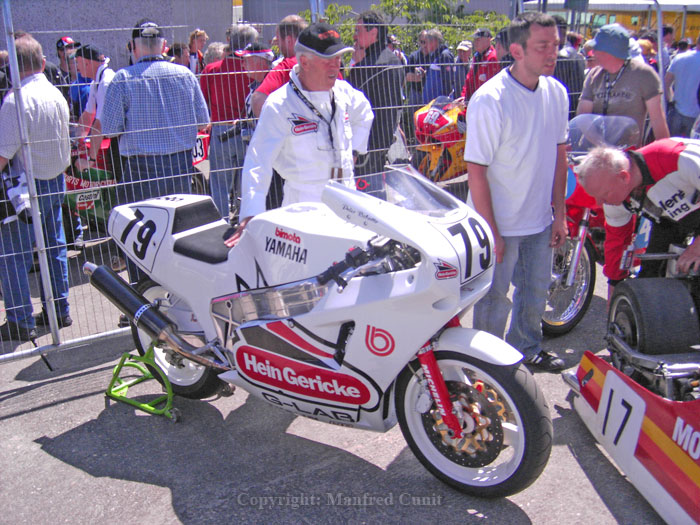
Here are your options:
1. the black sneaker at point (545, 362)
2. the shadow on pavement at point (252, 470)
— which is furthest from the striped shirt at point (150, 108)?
the black sneaker at point (545, 362)

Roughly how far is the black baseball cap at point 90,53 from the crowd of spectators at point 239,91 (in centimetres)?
2

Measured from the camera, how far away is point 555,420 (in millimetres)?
3568

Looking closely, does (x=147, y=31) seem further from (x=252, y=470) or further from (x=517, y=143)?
(x=252, y=470)

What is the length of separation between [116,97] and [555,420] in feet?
11.7

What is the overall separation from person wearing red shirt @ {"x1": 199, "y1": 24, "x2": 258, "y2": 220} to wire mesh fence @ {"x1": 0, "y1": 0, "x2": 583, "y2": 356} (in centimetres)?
1

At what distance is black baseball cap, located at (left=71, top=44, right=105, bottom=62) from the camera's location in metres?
5.97

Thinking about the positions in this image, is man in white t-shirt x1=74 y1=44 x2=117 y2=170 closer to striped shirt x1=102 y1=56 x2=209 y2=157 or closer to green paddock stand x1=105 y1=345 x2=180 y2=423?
striped shirt x1=102 y1=56 x2=209 y2=157

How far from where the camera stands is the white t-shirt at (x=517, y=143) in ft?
11.4

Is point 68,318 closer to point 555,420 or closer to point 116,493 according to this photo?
point 116,493

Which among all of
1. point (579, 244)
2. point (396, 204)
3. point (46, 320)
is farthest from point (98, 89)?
point (579, 244)

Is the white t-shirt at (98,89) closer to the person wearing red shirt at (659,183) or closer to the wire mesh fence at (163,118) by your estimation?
the wire mesh fence at (163,118)

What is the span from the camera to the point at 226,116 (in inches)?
228

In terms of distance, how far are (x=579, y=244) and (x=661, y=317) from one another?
1265mm

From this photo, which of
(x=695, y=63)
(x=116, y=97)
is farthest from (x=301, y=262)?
(x=695, y=63)
